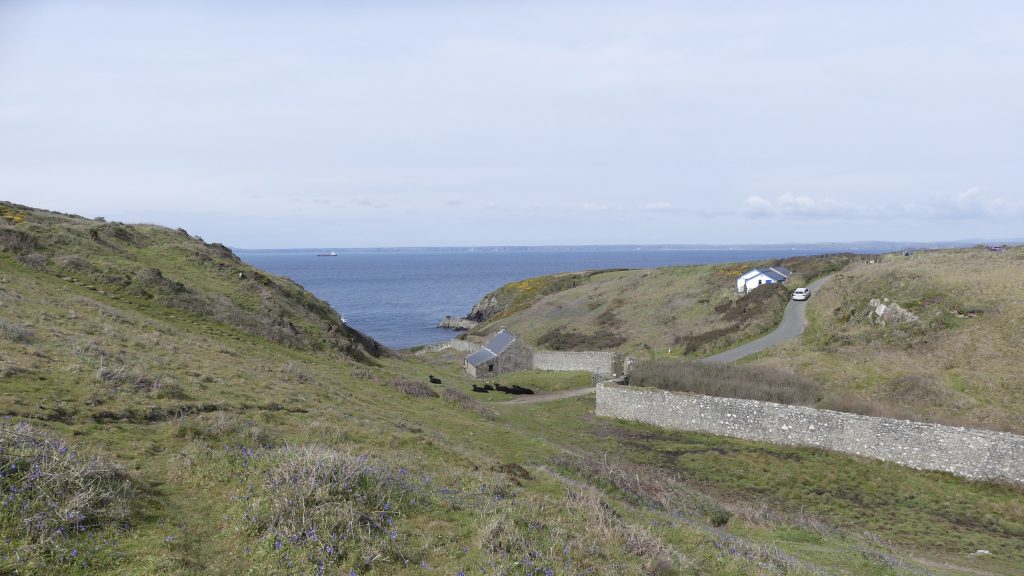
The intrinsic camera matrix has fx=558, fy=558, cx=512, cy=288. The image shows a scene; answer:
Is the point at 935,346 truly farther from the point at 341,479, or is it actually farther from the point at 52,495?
the point at 52,495

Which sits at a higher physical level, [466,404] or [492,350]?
[466,404]

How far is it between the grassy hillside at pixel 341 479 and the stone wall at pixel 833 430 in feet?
2.70

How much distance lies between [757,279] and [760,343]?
75.7ft

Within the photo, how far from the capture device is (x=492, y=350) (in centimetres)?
4916

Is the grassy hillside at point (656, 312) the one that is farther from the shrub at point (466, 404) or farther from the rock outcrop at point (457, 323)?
the shrub at point (466, 404)

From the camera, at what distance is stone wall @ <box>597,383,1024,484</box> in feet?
73.7

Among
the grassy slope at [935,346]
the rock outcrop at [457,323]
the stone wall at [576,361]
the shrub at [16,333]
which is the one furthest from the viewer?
the rock outcrop at [457,323]

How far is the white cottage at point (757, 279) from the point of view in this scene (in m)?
66.6

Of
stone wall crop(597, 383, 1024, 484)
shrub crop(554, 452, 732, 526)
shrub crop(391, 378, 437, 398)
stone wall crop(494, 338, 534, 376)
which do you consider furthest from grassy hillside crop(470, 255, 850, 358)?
shrub crop(554, 452, 732, 526)

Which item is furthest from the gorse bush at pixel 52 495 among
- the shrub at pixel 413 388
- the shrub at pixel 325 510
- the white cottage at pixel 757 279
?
the white cottage at pixel 757 279

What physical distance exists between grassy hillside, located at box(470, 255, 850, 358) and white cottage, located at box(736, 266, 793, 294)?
122 cm

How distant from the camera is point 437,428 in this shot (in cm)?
2242

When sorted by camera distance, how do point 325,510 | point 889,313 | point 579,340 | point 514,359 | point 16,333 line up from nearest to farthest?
1. point 325,510
2. point 16,333
3. point 889,313
4. point 514,359
5. point 579,340

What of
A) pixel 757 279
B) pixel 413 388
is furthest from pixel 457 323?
pixel 413 388
